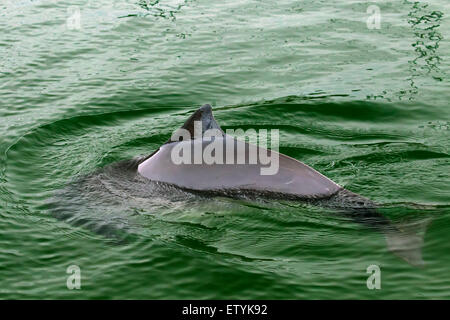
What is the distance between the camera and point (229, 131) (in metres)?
10.2

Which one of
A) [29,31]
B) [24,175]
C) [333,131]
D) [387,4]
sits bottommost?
[24,175]

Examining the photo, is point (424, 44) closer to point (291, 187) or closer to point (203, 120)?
point (203, 120)

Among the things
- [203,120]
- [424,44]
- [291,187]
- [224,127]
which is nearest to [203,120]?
[203,120]

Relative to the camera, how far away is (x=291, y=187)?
6.66 meters

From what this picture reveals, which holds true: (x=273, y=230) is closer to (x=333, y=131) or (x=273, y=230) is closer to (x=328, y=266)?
(x=328, y=266)

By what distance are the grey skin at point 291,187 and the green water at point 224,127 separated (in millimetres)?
144

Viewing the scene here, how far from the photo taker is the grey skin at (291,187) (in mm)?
6527

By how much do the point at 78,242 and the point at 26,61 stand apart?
696 cm

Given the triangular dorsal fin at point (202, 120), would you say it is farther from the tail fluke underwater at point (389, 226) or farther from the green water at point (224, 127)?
the tail fluke underwater at point (389, 226)

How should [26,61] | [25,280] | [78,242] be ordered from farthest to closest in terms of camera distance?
[26,61]
[78,242]
[25,280]

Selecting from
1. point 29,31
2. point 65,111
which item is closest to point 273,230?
point 65,111

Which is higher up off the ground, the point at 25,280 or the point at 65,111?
the point at 65,111

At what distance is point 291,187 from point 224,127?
375 cm

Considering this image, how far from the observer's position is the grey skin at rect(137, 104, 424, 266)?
653 centimetres
